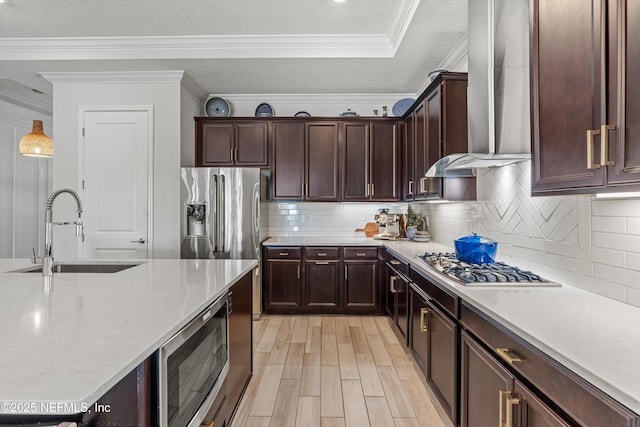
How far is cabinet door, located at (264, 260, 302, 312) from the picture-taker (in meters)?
4.05

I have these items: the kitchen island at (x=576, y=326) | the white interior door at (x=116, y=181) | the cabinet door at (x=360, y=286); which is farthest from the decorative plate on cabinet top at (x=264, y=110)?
the kitchen island at (x=576, y=326)

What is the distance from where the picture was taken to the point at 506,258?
8.10 feet

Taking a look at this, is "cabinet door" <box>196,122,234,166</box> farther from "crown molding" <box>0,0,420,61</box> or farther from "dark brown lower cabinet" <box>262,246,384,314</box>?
"dark brown lower cabinet" <box>262,246,384,314</box>

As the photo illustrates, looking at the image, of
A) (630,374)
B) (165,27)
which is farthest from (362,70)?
(630,374)

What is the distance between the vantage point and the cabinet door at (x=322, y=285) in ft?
13.3

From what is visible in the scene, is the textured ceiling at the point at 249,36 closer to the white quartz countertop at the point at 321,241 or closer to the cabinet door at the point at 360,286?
the white quartz countertop at the point at 321,241

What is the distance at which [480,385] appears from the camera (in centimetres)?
153

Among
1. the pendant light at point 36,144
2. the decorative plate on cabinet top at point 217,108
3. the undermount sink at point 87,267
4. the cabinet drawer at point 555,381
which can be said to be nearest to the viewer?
the cabinet drawer at point 555,381

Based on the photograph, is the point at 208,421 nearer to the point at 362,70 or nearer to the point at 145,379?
the point at 145,379

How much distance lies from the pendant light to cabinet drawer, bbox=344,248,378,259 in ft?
10.9

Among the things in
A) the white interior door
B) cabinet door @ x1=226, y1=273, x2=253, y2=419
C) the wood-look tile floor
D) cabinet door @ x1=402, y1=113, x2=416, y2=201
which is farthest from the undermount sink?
cabinet door @ x1=402, y1=113, x2=416, y2=201

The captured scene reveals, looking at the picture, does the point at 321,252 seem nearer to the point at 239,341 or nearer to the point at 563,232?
the point at 239,341

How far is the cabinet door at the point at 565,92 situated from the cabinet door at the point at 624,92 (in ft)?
0.13

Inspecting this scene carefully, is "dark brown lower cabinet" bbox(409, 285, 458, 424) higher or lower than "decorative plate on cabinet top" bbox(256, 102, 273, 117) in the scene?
lower
